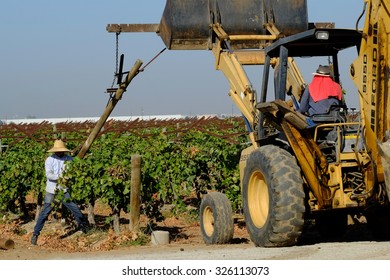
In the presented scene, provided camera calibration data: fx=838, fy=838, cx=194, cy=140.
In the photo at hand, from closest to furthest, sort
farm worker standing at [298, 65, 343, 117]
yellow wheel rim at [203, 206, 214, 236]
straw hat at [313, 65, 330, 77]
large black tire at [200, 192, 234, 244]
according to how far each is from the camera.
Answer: farm worker standing at [298, 65, 343, 117] → straw hat at [313, 65, 330, 77] → large black tire at [200, 192, 234, 244] → yellow wheel rim at [203, 206, 214, 236]

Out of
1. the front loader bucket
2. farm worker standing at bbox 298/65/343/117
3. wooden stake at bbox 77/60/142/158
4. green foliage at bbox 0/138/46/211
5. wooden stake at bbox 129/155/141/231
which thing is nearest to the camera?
farm worker standing at bbox 298/65/343/117

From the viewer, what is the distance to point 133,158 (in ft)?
40.9

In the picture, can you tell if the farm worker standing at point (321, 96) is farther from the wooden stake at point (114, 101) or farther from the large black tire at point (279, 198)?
the wooden stake at point (114, 101)

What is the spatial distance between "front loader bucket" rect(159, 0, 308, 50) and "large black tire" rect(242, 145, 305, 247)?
12.9 ft

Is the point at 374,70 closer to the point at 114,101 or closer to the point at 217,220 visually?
the point at 217,220

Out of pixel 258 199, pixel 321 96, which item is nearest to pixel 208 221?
pixel 258 199

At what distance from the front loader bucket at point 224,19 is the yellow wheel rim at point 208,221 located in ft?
9.15

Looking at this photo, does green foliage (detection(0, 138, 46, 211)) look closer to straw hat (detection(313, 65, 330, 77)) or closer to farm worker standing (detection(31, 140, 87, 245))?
farm worker standing (detection(31, 140, 87, 245))

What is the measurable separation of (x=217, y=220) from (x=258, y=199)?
1.35 m

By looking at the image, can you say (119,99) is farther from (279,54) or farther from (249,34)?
(279,54)

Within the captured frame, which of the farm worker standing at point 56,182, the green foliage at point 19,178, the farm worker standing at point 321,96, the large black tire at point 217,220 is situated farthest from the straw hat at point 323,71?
the green foliage at point 19,178

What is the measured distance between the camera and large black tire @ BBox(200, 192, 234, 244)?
35.9ft

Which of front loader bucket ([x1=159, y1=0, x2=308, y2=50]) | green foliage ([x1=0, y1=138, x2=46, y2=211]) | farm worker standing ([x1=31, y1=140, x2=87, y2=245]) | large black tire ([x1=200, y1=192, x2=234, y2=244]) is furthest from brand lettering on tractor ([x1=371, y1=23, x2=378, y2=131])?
green foliage ([x1=0, y1=138, x2=46, y2=211])

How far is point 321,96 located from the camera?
30.5 ft
